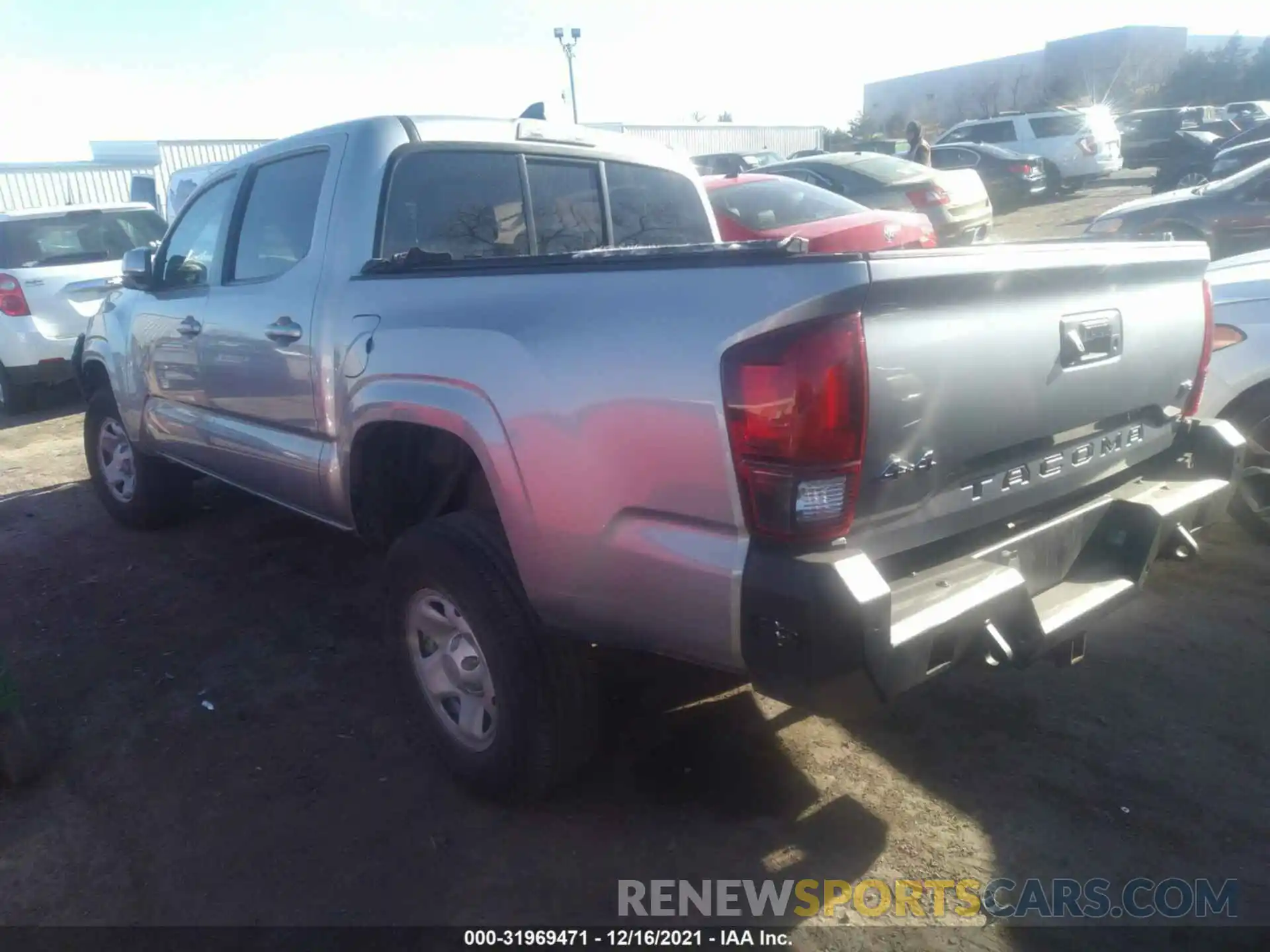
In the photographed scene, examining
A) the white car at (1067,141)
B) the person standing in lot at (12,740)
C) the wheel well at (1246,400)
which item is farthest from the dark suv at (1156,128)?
the person standing in lot at (12,740)

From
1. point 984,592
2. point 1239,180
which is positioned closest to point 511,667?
point 984,592

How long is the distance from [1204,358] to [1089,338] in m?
0.81

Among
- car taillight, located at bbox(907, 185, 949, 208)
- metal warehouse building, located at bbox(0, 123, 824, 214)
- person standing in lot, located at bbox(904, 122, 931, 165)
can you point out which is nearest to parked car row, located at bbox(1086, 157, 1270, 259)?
car taillight, located at bbox(907, 185, 949, 208)

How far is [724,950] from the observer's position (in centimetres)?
238

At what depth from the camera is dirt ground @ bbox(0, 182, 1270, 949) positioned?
102 inches

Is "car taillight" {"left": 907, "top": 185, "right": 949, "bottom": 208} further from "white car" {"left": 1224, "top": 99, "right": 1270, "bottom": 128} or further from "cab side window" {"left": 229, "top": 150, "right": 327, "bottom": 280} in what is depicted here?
"white car" {"left": 1224, "top": 99, "right": 1270, "bottom": 128}

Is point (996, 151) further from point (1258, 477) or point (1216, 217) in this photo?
point (1258, 477)

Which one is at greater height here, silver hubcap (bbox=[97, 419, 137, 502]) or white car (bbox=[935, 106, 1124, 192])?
white car (bbox=[935, 106, 1124, 192])

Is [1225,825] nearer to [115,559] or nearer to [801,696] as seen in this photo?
[801,696]

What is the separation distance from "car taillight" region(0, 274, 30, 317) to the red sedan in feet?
19.7

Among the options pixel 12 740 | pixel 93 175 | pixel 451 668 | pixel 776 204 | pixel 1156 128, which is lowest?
pixel 12 740

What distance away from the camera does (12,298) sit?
8523mm

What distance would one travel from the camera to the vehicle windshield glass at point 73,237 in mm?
8609

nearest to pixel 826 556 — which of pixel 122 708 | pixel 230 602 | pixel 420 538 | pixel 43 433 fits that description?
pixel 420 538
